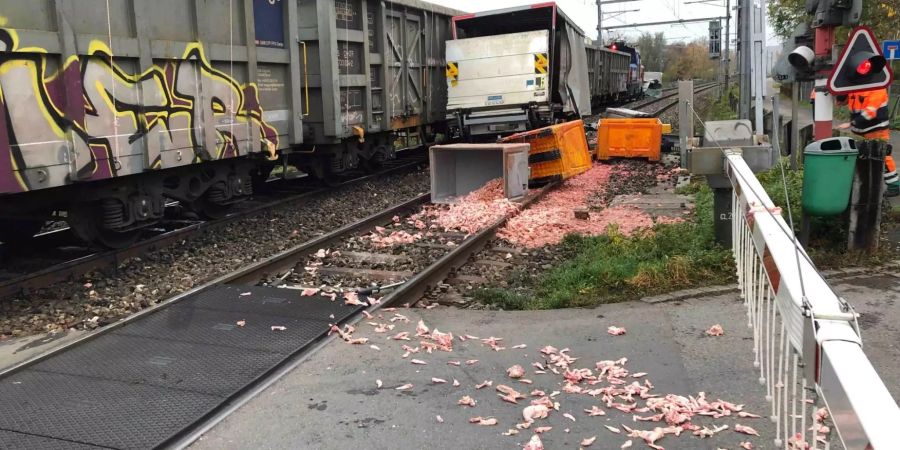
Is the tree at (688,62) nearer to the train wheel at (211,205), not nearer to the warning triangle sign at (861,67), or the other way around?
the train wheel at (211,205)

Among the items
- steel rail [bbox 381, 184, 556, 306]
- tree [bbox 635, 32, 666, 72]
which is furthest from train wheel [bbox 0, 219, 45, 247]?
tree [bbox 635, 32, 666, 72]

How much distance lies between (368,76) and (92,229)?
230 inches

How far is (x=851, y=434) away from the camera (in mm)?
1617

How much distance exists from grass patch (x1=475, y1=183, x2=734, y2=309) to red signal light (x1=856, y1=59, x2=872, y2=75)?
1.97 meters

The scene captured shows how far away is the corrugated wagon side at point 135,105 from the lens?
6223 mm

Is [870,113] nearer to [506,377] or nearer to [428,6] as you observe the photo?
[506,377]

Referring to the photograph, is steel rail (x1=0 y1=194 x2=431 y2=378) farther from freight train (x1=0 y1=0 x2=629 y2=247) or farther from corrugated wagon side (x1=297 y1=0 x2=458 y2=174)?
corrugated wagon side (x1=297 y1=0 x2=458 y2=174)

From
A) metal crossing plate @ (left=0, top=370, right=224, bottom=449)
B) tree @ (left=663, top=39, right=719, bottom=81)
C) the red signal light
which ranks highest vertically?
tree @ (left=663, top=39, right=719, bottom=81)

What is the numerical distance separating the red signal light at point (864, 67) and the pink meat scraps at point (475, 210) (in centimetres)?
435

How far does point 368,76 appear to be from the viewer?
479 inches

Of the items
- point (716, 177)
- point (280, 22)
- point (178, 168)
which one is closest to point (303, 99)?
point (280, 22)

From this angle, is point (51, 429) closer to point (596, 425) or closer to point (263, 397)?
point (263, 397)

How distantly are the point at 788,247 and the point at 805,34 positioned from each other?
6100 mm

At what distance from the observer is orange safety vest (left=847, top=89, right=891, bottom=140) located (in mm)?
7691
